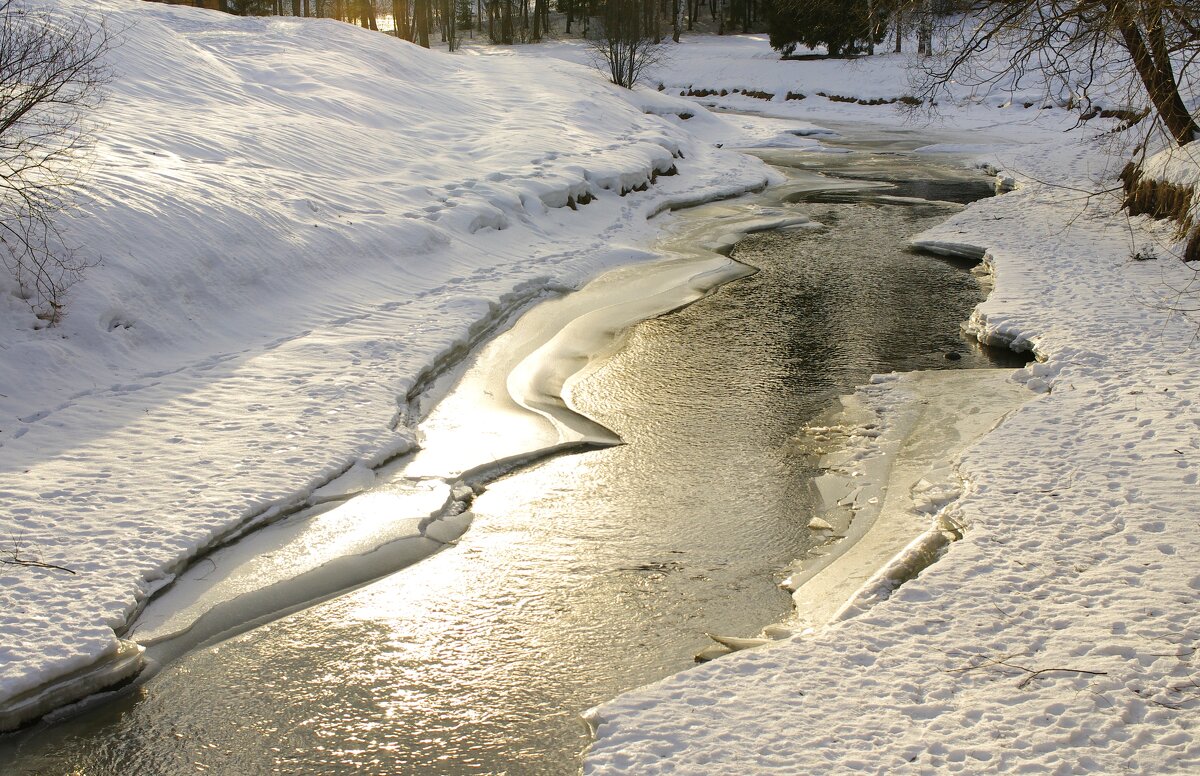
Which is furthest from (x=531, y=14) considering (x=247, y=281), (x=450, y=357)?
(x=450, y=357)

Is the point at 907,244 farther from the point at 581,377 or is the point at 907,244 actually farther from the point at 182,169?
the point at 182,169

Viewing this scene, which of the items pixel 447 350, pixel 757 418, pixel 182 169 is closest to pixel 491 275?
pixel 447 350

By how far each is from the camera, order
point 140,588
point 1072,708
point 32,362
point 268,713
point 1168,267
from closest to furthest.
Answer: point 1072,708 → point 268,713 → point 140,588 → point 32,362 → point 1168,267

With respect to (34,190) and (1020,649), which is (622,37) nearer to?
(34,190)

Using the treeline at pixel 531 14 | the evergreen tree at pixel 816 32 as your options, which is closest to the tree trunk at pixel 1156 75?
the evergreen tree at pixel 816 32

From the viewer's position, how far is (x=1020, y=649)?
4.43 meters

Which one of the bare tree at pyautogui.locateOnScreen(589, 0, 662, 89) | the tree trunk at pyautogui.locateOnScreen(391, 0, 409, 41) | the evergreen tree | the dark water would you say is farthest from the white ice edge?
the tree trunk at pyautogui.locateOnScreen(391, 0, 409, 41)

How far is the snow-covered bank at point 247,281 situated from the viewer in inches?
228

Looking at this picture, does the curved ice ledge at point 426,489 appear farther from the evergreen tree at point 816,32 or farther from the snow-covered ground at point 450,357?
the evergreen tree at point 816,32

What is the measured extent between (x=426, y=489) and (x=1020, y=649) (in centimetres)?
380

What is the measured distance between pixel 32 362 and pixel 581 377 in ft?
14.4

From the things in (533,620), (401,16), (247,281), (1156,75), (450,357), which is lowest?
(533,620)

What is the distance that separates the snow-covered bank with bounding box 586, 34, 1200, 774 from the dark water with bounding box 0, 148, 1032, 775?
50cm

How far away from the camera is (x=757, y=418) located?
7.86 metres
